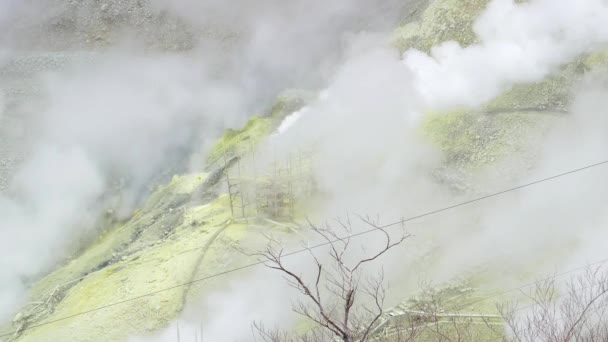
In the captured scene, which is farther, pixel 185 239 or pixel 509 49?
pixel 509 49

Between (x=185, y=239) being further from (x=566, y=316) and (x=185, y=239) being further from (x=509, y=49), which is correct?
(x=509, y=49)

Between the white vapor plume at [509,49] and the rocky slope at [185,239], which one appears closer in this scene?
the rocky slope at [185,239]

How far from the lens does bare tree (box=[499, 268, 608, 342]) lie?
725 cm

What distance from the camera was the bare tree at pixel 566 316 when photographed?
23.8 feet

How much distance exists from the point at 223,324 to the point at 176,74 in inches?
476

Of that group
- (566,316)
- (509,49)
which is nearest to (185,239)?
(566,316)

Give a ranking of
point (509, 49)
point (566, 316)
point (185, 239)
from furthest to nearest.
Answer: point (509, 49) → point (185, 239) → point (566, 316)

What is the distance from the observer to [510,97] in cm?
1349

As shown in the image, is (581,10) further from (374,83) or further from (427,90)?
(374,83)

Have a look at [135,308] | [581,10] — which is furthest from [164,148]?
[581,10]

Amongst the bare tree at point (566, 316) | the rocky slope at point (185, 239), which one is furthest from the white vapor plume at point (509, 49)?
the bare tree at point (566, 316)

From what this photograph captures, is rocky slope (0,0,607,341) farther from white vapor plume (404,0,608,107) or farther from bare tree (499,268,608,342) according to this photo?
bare tree (499,268,608,342)

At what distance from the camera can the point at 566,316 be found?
25.2 ft

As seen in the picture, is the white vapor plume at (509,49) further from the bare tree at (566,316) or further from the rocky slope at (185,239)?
the bare tree at (566,316)
